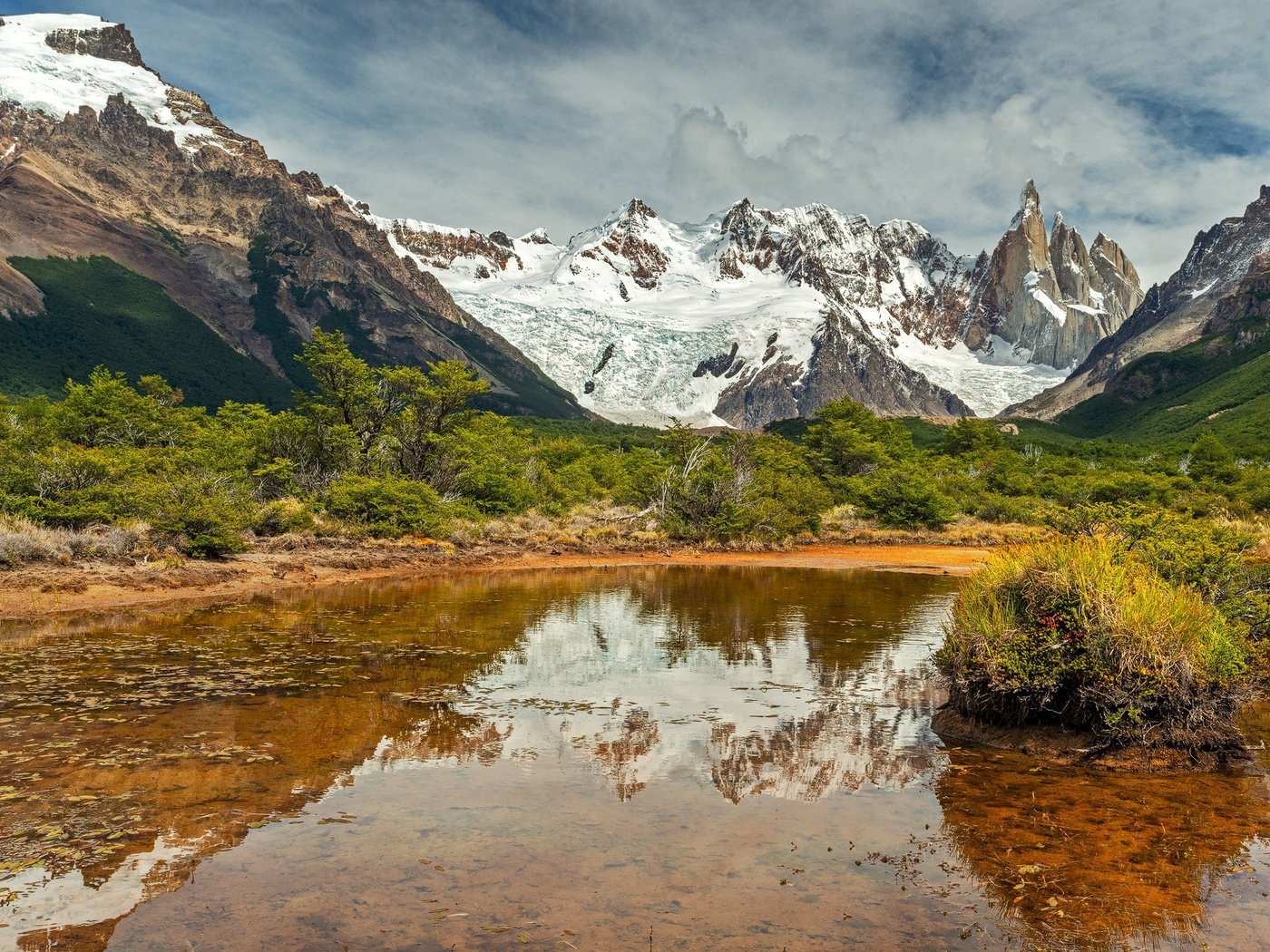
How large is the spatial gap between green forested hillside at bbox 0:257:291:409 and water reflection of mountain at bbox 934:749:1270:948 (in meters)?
105

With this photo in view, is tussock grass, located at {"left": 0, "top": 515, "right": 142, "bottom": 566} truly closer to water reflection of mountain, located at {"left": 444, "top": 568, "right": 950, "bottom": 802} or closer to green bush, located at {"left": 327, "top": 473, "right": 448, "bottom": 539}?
green bush, located at {"left": 327, "top": 473, "right": 448, "bottom": 539}

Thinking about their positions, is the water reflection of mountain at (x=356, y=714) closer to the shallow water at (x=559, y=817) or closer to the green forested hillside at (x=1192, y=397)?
the shallow water at (x=559, y=817)

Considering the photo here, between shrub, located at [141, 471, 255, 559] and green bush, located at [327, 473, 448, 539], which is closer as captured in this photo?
shrub, located at [141, 471, 255, 559]

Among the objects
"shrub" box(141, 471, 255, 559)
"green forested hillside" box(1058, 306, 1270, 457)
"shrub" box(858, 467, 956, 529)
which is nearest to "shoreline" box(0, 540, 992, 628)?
"shrub" box(141, 471, 255, 559)

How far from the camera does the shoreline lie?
17.3 metres

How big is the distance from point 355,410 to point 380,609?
60.3 feet

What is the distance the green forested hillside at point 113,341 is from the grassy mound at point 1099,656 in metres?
104

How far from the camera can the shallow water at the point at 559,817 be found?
17.4 feet

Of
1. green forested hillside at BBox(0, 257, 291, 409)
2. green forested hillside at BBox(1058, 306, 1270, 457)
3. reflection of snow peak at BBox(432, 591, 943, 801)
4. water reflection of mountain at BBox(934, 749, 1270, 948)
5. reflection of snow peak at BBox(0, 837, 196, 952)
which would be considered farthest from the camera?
green forested hillside at BBox(1058, 306, 1270, 457)

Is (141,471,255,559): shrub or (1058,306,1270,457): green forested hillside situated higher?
(1058,306,1270,457): green forested hillside

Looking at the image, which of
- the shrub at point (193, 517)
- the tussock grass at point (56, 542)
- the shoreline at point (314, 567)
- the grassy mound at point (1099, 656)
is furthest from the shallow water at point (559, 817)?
the shrub at point (193, 517)

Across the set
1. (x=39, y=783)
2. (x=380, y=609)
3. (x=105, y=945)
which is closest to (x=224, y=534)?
(x=380, y=609)

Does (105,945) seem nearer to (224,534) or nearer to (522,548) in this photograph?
(224,534)

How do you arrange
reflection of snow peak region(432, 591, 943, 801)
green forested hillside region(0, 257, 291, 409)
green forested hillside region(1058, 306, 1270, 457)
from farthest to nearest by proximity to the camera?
green forested hillside region(1058, 306, 1270, 457) → green forested hillside region(0, 257, 291, 409) → reflection of snow peak region(432, 591, 943, 801)
